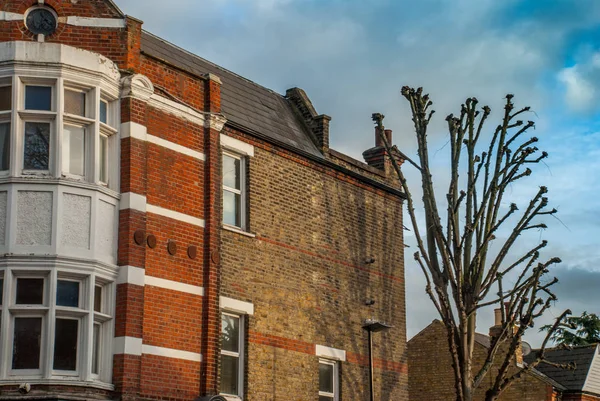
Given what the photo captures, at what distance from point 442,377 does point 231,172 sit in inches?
648

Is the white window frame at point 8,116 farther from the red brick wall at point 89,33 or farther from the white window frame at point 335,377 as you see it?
the white window frame at point 335,377

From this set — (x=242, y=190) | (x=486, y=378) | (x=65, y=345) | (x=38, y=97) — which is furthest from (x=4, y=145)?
(x=486, y=378)

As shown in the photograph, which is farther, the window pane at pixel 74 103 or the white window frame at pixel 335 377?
the white window frame at pixel 335 377

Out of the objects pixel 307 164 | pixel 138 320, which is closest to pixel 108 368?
pixel 138 320

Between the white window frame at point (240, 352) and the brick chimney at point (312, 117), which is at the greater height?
the brick chimney at point (312, 117)

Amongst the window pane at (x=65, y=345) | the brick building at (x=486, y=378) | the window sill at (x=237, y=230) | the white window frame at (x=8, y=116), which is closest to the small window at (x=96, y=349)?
the window pane at (x=65, y=345)

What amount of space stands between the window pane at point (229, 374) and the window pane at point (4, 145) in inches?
217

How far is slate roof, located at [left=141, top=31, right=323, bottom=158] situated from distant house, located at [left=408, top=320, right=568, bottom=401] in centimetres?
1310

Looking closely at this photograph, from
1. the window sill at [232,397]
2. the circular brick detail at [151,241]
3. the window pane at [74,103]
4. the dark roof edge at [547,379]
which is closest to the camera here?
the window pane at [74,103]

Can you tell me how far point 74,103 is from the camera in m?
17.2

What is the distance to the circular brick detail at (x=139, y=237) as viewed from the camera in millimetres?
17125

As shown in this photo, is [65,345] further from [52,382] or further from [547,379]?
[547,379]

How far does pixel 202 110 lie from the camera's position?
1941 cm

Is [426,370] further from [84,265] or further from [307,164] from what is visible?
[84,265]
